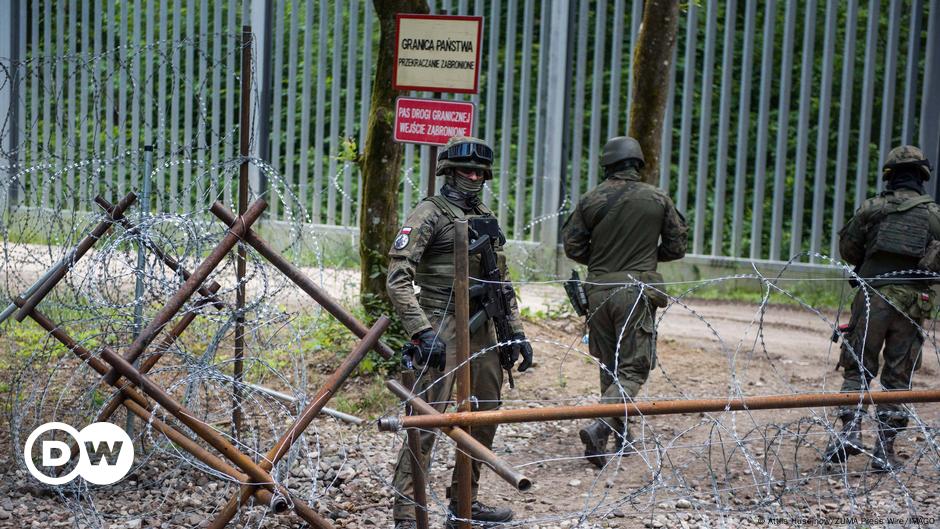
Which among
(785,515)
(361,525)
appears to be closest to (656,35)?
(785,515)

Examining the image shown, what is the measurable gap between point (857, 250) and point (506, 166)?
662 centimetres

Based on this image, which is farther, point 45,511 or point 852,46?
point 852,46

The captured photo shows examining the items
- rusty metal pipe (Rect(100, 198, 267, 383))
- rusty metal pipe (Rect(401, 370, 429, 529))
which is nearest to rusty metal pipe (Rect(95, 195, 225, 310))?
rusty metal pipe (Rect(100, 198, 267, 383))

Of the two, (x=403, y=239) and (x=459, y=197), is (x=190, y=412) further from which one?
(x=459, y=197)

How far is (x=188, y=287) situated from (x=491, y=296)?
1.36m

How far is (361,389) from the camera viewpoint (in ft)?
24.6

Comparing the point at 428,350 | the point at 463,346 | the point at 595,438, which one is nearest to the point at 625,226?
the point at 595,438

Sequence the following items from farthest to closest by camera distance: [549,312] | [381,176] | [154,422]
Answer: [549,312], [381,176], [154,422]

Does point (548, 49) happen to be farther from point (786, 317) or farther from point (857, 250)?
point (857, 250)

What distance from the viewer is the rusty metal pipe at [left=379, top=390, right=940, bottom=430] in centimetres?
360

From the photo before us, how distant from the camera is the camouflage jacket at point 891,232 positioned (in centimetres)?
602

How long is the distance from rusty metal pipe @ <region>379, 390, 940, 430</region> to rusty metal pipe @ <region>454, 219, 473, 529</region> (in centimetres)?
18

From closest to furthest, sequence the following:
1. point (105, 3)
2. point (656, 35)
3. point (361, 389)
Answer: point (361, 389) < point (656, 35) < point (105, 3)

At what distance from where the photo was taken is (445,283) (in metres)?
4.97
